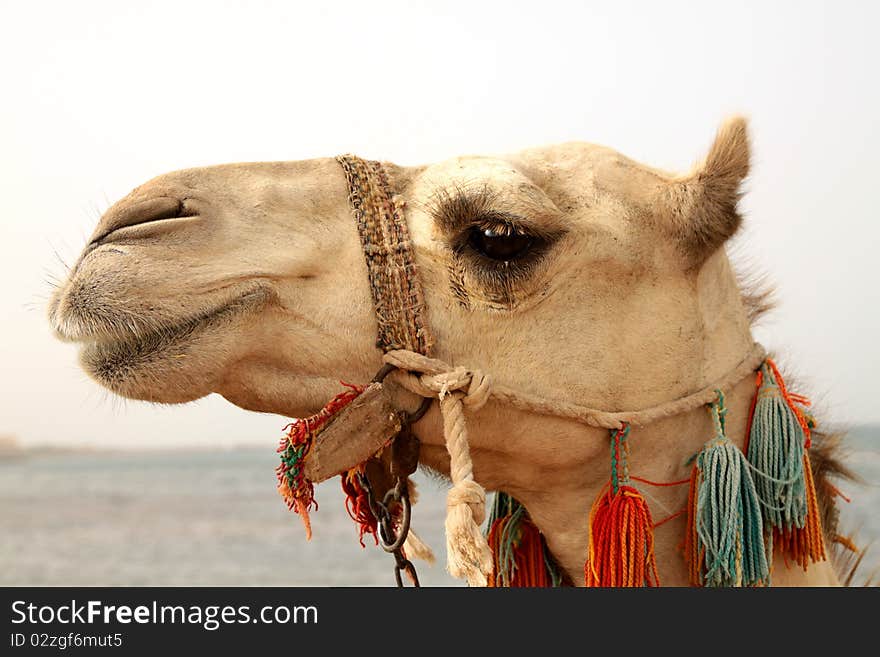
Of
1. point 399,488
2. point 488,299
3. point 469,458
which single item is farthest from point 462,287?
point 399,488

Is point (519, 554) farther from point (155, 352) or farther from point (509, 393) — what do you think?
point (155, 352)

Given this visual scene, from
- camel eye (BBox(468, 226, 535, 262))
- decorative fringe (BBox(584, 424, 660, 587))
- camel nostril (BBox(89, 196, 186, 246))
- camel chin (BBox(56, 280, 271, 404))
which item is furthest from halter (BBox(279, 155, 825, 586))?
camel nostril (BBox(89, 196, 186, 246))

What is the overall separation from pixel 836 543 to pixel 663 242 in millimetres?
1160

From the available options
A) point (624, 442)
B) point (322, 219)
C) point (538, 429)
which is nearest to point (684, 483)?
point (624, 442)

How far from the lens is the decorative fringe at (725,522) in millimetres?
2482

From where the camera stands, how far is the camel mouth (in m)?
2.19

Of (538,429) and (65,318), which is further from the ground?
(65,318)

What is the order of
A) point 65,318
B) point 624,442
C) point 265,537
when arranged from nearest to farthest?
point 65,318 < point 624,442 < point 265,537

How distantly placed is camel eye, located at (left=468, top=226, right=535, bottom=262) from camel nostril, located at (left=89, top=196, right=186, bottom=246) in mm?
746

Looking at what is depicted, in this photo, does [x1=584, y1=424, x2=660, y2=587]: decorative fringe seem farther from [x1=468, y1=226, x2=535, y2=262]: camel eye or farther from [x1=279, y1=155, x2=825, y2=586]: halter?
[x1=468, y1=226, x2=535, y2=262]: camel eye

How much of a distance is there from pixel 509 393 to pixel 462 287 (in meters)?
0.29

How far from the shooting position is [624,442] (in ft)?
8.34

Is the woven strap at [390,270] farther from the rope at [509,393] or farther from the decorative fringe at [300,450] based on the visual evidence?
the decorative fringe at [300,450]

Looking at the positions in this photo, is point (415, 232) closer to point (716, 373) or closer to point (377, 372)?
point (377, 372)
